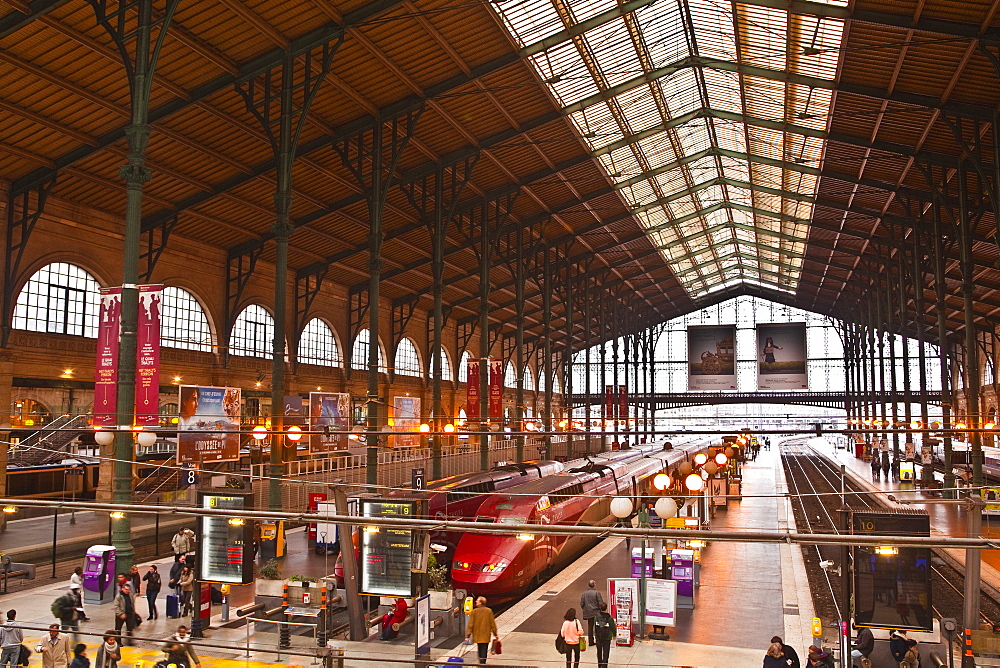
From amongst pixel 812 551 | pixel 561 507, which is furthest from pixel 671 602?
pixel 812 551

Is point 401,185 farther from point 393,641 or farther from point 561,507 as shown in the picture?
point 393,641

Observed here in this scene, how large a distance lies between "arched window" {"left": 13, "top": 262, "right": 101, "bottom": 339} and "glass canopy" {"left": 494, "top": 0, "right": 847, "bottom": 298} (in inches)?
691

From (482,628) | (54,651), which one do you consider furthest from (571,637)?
(54,651)

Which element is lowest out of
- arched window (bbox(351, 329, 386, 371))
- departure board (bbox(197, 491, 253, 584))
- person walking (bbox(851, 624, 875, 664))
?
person walking (bbox(851, 624, 875, 664))

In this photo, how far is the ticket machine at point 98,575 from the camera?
18000mm

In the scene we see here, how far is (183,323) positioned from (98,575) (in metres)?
16.7

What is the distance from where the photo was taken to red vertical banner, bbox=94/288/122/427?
17.9 metres

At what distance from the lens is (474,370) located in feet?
111

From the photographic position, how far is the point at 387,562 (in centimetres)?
1516

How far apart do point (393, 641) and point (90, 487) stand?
65.6 feet

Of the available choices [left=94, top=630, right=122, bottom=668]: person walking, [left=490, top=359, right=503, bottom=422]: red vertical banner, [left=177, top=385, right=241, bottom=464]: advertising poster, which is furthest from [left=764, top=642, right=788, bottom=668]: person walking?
[left=490, top=359, right=503, bottom=422]: red vertical banner

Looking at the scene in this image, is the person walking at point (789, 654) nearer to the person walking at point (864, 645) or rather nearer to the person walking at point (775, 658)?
the person walking at point (775, 658)

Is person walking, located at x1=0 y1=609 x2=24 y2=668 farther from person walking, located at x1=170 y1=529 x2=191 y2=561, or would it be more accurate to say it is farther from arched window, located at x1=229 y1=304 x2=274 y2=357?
arched window, located at x1=229 y1=304 x2=274 y2=357

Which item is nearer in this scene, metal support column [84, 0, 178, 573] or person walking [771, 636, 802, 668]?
person walking [771, 636, 802, 668]
